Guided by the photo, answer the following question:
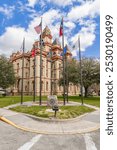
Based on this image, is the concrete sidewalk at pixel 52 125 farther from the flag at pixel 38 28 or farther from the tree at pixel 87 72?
the tree at pixel 87 72

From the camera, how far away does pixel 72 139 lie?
11.0 m

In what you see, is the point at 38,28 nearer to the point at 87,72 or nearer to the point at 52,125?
the point at 52,125

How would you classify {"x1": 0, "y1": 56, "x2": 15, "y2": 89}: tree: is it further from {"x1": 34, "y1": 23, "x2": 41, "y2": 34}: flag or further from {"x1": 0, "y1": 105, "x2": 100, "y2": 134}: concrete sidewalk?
{"x1": 0, "y1": 105, "x2": 100, "y2": 134}: concrete sidewalk

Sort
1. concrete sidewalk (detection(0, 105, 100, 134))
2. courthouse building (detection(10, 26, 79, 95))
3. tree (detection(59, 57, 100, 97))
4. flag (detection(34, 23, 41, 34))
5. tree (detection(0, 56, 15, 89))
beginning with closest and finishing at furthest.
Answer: concrete sidewalk (detection(0, 105, 100, 134)), flag (detection(34, 23, 41, 34)), tree (detection(59, 57, 100, 97)), tree (detection(0, 56, 15, 89)), courthouse building (detection(10, 26, 79, 95))

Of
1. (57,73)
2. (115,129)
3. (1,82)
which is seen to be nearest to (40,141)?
(115,129)

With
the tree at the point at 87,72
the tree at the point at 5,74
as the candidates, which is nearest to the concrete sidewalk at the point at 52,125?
the tree at the point at 87,72

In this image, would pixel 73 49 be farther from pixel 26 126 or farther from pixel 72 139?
pixel 72 139

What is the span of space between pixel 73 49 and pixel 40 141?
17.7 metres

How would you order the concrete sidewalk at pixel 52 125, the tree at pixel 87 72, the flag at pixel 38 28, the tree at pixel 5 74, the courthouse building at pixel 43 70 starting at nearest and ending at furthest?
the concrete sidewalk at pixel 52 125
the flag at pixel 38 28
the tree at pixel 87 72
the tree at pixel 5 74
the courthouse building at pixel 43 70

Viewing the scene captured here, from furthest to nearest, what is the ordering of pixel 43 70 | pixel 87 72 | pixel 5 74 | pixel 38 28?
pixel 43 70 < pixel 5 74 < pixel 87 72 < pixel 38 28

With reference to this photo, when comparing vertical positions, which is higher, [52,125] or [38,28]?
[38,28]

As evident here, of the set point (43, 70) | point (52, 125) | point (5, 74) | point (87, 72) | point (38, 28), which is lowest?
point (52, 125)

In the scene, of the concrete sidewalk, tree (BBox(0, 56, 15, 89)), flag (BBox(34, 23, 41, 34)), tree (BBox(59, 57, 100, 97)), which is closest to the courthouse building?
tree (BBox(0, 56, 15, 89))

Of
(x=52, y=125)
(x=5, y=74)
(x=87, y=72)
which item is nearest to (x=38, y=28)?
(x=52, y=125)
